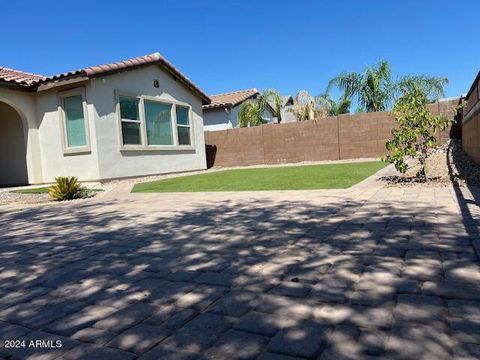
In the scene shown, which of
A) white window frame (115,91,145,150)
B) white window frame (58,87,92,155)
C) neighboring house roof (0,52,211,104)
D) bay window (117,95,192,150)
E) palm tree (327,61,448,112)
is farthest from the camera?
palm tree (327,61,448,112)

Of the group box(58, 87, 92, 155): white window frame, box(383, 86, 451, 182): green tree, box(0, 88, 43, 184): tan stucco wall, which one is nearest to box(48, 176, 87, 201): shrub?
box(58, 87, 92, 155): white window frame

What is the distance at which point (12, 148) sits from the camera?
14438 millimetres

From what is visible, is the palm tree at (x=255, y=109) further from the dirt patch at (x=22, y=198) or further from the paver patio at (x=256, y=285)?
the paver patio at (x=256, y=285)

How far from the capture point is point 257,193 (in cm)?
842

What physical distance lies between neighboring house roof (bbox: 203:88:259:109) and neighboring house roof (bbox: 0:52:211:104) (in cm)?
800

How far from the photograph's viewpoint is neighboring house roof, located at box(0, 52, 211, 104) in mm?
12336

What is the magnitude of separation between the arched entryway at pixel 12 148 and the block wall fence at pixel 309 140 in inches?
367

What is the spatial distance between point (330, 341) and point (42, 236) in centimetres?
459

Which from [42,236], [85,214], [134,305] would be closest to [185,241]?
[134,305]

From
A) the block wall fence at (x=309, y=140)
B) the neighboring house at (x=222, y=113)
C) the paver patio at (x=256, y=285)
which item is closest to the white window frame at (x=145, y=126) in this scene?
the block wall fence at (x=309, y=140)

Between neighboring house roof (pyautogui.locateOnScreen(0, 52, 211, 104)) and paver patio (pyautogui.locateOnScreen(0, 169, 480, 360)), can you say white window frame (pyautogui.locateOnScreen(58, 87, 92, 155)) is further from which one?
paver patio (pyautogui.locateOnScreen(0, 169, 480, 360))

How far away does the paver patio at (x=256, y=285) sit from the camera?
7.27ft

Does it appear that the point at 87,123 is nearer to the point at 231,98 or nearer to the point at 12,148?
the point at 12,148

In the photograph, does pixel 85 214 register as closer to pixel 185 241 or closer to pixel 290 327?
pixel 185 241
